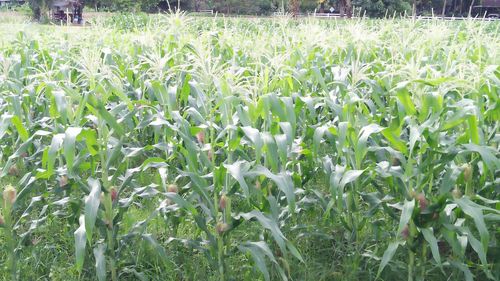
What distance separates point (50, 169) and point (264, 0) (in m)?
42.2

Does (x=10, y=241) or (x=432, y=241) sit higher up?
(x=432, y=241)

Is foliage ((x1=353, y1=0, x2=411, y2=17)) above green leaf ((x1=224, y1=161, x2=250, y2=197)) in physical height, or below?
above

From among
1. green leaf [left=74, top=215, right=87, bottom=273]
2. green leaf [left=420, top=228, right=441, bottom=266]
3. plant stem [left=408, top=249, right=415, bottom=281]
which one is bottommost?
plant stem [left=408, top=249, right=415, bottom=281]

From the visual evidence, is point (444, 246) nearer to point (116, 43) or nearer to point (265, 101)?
point (265, 101)

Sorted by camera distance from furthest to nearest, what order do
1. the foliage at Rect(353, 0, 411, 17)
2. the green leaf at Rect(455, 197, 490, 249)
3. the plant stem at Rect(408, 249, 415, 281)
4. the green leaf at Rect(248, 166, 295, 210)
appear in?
the foliage at Rect(353, 0, 411, 17)
the plant stem at Rect(408, 249, 415, 281)
the green leaf at Rect(248, 166, 295, 210)
the green leaf at Rect(455, 197, 490, 249)

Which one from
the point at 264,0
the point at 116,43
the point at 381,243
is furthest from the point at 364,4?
the point at 381,243

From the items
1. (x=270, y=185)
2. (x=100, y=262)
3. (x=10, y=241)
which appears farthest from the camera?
(x=270, y=185)

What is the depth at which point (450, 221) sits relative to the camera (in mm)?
2934

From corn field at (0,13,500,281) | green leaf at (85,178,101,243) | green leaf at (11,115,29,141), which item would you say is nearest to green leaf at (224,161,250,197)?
corn field at (0,13,500,281)

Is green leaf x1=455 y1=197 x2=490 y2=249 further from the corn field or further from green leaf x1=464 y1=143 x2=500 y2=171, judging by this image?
green leaf x1=464 y1=143 x2=500 y2=171

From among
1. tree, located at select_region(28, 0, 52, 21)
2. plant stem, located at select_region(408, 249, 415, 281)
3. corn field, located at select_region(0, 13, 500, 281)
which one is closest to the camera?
corn field, located at select_region(0, 13, 500, 281)

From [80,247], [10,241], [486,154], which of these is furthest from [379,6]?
[80,247]

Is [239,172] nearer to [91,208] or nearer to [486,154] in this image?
[91,208]

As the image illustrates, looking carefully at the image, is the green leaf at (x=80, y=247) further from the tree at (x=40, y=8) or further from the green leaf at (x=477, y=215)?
the tree at (x=40, y=8)
